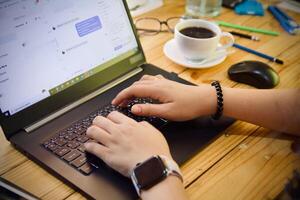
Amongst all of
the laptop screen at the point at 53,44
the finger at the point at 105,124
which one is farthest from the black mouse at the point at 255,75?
the finger at the point at 105,124

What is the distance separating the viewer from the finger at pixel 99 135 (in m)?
0.63

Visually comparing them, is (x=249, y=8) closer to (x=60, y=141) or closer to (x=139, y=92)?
(x=139, y=92)

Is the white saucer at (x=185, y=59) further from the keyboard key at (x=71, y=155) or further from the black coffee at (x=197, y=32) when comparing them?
the keyboard key at (x=71, y=155)

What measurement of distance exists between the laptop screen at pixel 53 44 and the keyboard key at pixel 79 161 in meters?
0.17

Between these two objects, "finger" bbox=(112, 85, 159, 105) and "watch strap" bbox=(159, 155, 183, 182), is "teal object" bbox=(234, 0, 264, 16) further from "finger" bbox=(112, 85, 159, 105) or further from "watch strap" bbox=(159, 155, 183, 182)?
"watch strap" bbox=(159, 155, 183, 182)

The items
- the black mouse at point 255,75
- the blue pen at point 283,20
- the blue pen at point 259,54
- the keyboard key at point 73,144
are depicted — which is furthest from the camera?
the blue pen at point 283,20

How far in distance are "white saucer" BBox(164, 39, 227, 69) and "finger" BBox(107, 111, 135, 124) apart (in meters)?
0.33

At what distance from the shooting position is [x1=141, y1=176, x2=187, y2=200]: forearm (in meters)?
0.55

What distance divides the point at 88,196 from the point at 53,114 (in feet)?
0.77

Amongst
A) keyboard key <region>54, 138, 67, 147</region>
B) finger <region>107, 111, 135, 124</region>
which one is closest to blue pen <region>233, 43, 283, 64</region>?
finger <region>107, 111, 135, 124</region>

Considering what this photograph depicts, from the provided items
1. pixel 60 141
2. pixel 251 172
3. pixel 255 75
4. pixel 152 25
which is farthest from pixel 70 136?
pixel 152 25

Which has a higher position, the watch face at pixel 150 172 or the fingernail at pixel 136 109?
the fingernail at pixel 136 109

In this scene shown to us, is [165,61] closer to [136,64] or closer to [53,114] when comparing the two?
[136,64]

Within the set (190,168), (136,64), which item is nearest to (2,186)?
(190,168)
